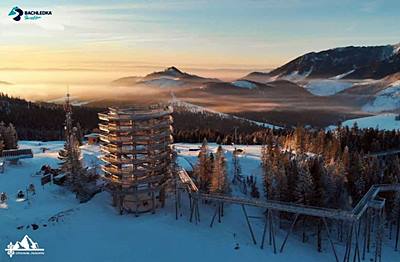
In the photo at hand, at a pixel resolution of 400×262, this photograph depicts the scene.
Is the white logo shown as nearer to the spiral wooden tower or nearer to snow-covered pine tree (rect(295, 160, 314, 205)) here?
the spiral wooden tower

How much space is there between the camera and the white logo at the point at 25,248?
51.2 meters

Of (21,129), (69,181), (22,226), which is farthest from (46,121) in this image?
(22,226)

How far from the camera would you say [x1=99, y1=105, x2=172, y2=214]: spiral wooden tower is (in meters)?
67.1

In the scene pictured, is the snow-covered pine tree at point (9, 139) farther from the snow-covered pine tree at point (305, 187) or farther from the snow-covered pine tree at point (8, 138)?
the snow-covered pine tree at point (305, 187)

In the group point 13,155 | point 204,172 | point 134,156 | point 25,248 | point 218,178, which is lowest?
point 25,248

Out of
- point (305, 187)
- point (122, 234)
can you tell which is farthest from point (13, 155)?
point (305, 187)

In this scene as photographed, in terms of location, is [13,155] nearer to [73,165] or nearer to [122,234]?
[73,165]

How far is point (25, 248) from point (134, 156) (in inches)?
828

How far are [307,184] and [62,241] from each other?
121 ft

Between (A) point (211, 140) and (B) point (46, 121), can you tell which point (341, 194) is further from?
(B) point (46, 121)

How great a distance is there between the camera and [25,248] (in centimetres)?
5259

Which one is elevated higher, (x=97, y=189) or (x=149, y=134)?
(x=149, y=134)

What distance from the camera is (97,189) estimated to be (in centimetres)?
7388

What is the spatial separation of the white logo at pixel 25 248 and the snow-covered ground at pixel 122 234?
2.23 feet
